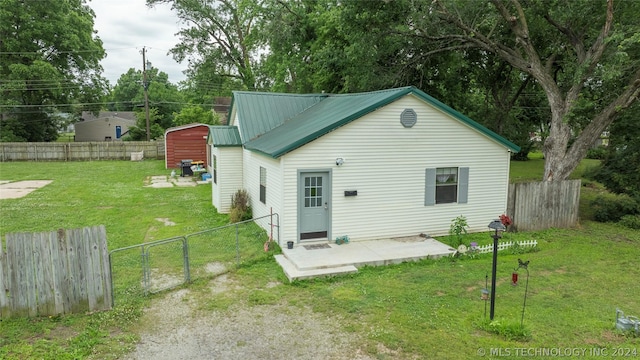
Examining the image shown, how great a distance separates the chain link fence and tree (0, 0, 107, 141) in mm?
30265

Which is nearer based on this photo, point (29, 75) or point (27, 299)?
point (27, 299)

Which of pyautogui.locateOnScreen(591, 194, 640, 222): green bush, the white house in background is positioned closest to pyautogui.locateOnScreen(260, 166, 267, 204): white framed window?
the white house in background

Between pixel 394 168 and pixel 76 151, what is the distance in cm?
2932

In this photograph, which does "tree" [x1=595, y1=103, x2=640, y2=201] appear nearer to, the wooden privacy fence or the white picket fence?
the white picket fence

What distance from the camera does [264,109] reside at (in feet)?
50.3

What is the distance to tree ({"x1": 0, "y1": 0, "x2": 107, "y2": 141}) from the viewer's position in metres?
32.6

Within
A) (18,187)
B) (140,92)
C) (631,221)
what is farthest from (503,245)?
(140,92)

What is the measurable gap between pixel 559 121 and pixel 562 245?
525cm

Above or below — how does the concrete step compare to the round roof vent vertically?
below

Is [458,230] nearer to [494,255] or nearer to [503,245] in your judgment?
[503,245]

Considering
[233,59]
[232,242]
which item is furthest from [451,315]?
[233,59]

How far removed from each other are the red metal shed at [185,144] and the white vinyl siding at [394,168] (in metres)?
18.6

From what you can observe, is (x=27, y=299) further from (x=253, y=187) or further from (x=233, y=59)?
(x=233, y=59)

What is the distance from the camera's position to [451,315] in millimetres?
6770
